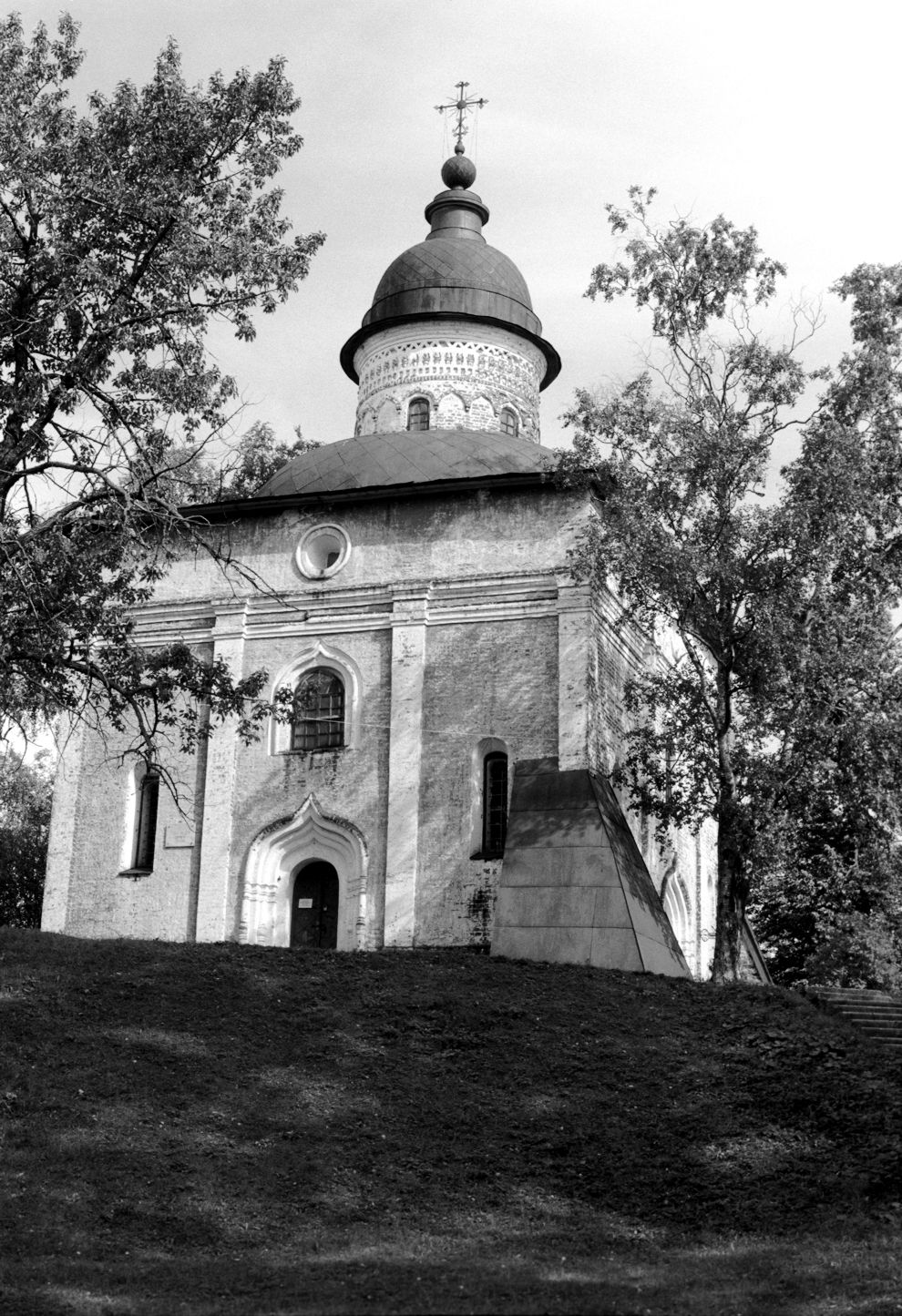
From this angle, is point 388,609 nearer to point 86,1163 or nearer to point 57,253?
point 57,253

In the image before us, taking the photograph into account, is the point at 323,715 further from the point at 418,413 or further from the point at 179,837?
the point at 418,413

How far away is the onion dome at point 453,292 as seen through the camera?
1046 inches

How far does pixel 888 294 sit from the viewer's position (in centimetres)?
2003

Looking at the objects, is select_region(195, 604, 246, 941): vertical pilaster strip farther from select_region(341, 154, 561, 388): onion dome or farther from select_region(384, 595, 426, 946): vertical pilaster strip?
select_region(341, 154, 561, 388): onion dome

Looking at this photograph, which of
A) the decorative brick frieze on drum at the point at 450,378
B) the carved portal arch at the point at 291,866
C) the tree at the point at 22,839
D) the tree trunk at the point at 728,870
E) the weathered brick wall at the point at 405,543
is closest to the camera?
the tree trunk at the point at 728,870

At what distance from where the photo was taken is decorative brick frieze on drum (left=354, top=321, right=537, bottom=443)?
85.8 ft

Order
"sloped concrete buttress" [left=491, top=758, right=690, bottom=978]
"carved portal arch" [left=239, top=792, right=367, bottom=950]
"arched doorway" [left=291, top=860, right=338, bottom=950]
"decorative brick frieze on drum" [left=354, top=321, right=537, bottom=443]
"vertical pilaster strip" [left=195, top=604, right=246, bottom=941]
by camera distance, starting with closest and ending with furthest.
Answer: "sloped concrete buttress" [left=491, top=758, right=690, bottom=978] < "carved portal arch" [left=239, top=792, right=367, bottom=950] < "vertical pilaster strip" [left=195, top=604, right=246, bottom=941] < "arched doorway" [left=291, top=860, right=338, bottom=950] < "decorative brick frieze on drum" [left=354, top=321, right=537, bottom=443]

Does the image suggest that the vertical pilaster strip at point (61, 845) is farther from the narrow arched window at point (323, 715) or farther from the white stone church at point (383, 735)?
the narrow arched window at point (323, 715)

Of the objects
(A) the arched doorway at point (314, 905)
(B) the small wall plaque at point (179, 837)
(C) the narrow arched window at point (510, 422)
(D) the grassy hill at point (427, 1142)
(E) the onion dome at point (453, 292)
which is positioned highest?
(E) the onion dome at point (453, 292)

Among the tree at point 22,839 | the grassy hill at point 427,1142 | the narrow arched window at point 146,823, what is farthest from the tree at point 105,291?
the tree at point 22,839

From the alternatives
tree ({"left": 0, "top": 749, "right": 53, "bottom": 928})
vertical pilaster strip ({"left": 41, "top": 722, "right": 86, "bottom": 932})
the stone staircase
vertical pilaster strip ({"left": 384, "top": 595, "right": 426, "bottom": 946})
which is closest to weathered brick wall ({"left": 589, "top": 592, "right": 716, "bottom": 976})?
vertical pilaster strip ({"left": 384, "top": 595, "right": 426, "bottom": 946})

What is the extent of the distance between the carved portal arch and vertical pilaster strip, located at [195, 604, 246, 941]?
33 cm

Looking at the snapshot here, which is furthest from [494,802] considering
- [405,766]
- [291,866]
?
[291,866]

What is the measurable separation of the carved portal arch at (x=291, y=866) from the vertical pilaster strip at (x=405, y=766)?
1.85 feet
